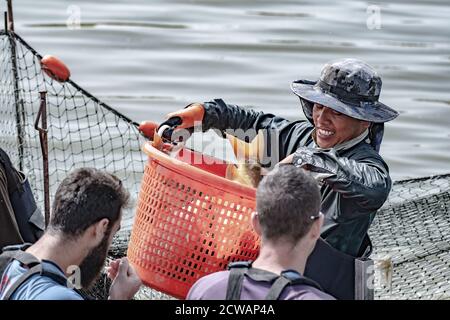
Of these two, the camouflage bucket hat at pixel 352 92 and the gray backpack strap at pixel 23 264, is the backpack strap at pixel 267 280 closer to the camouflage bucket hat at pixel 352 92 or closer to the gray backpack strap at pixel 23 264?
the gray backpack strap at pixel 23 264

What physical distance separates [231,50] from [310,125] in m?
9.36

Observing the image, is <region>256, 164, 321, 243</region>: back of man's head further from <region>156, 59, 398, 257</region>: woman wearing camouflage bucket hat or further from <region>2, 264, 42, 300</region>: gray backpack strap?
<region>2, 264, 42, 300</region>: gray backpack strap

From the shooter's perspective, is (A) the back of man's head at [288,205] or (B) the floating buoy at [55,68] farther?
(B) the floating buoy at [55,68]

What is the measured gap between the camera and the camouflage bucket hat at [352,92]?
4938 millimetres

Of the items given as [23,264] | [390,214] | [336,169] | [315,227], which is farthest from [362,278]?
[390,214]

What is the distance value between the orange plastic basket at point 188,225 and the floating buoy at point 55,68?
102cm

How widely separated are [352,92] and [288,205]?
1.26 m

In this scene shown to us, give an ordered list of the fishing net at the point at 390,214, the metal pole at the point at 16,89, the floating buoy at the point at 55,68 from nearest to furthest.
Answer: the floating buoy at the point at 55,68
the fishing net at the point at 390,214
the metal pole at the point at 16,89

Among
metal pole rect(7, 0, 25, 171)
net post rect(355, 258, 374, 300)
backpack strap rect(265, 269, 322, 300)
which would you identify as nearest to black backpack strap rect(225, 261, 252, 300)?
backpack strap rect(265, 269, 322, 300)

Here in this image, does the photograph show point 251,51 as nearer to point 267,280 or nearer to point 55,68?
point 55,68

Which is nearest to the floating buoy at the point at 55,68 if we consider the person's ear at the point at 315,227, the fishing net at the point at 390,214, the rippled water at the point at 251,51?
the fishing net at the point at 390,214

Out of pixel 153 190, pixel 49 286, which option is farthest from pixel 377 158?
pixel 49 286

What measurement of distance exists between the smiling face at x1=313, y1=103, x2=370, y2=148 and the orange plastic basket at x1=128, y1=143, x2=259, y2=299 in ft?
1.98
